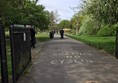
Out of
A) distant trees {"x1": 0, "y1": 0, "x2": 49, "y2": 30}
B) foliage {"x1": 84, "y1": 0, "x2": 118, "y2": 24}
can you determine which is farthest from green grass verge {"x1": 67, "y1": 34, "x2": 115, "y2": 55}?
distant trees {"x1": 0, "y1": 0, "x2": 49, "y2": 30}

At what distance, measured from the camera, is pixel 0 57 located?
7773 millimetres

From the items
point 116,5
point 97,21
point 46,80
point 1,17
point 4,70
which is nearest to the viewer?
point 4,70

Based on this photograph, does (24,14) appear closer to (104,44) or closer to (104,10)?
(104,44)

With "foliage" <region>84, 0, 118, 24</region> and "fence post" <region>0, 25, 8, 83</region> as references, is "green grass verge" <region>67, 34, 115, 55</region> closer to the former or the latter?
"foliage" <region>84, 0, 118, 24</region>

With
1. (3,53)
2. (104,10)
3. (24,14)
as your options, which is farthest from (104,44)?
(3,53)

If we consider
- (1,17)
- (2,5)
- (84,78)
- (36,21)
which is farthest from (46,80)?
(36,21)

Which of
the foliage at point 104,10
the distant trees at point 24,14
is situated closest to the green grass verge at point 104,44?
the foliage at point 104,10

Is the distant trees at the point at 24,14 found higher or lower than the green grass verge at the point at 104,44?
higher

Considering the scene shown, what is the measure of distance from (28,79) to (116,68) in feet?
13.3

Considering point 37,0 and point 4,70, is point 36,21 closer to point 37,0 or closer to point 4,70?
point 37,0

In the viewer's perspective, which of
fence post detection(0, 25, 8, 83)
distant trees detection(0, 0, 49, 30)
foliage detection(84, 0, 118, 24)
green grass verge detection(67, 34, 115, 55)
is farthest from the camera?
distant trees detection(0, 0, 49, 30)

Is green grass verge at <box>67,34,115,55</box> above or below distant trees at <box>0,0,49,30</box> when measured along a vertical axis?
below

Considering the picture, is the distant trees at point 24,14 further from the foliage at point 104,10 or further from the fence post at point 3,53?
the fence post at point 3,53

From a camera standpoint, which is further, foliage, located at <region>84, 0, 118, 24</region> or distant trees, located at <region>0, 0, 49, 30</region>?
distant trees, located at <region>0, 0, 49, 30</region>
